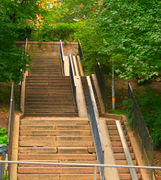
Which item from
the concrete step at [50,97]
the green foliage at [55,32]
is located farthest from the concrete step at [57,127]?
the green foliage at [55,32]

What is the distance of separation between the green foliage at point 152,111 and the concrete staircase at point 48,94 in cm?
315

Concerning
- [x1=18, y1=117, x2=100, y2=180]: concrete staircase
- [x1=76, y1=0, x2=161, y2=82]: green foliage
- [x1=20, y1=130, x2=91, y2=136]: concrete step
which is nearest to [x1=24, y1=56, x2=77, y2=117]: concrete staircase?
[x1=18, y1=117, x2=100, y2=180]: concrete staircase

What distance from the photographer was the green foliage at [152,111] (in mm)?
11180

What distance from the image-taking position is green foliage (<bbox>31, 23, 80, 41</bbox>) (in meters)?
25.5

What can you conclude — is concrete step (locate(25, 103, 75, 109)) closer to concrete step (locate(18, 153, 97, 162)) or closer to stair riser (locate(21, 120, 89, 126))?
stair riser (locate(21, 120, 89, 126))

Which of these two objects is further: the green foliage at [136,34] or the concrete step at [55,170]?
the green foliage at [136,34]

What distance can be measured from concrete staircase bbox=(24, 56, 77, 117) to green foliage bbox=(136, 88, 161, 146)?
3147mm

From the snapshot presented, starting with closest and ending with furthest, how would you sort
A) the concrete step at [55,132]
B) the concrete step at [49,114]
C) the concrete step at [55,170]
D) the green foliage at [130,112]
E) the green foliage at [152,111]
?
the concrete step at [55,170] → the green foliage at [152,111] → the concrete step at [55,132] → the green foliage at [130,112] → the concrete step at [49,114]

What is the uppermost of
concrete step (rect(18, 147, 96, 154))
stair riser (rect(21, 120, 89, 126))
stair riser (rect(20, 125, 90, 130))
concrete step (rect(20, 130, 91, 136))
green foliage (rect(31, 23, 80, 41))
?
green foliage (rect(31, 23, 80, 41))

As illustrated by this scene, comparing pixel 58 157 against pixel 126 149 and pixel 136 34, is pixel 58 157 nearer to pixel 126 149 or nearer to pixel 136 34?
pixel 126 149

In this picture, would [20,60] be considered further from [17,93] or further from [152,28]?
[152,28]

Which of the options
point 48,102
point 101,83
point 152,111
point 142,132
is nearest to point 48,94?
point 48,102

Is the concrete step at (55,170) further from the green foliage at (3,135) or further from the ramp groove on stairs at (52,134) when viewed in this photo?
the green foliage at (3,135)

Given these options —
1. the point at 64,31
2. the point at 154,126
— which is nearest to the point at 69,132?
the point at 154,126
